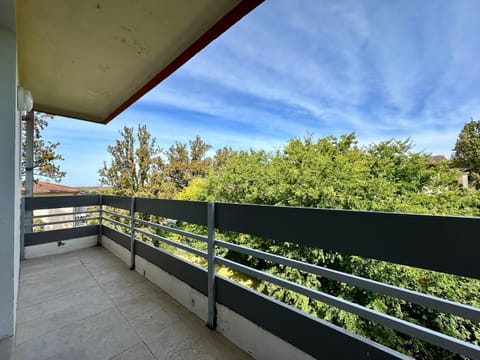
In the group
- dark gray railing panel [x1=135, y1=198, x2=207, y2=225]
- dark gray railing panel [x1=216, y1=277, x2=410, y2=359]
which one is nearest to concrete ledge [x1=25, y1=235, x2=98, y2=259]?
dark gray railing panel [x1=135, y1=198, x2=207, y2=225]

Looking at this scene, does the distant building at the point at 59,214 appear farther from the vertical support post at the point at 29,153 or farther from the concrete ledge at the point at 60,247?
the vertical support post at the point at 29,153

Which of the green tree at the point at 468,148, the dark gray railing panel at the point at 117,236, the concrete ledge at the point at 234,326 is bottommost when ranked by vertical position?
the concrete ledge at the point at 234,326

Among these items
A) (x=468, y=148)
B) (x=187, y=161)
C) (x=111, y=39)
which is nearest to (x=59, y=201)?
(x=111, y=39)

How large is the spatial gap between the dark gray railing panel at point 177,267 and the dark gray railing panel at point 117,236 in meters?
0.56

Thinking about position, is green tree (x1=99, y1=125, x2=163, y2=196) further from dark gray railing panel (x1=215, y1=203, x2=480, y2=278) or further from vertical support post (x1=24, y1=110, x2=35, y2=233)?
dark gray railing panel (x1=215, y1=203, x2=480, y2=278)

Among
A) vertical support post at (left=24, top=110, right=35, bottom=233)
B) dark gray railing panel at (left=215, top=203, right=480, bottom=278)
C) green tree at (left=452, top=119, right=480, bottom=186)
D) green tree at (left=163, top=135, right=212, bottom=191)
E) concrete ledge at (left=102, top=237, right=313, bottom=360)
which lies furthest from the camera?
green tree at (left=163, top=135, right=212, bottom=191)

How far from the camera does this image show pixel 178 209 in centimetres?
226

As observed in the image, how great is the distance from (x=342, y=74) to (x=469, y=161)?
35.7ft

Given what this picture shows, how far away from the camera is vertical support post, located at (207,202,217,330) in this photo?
1.79 metres

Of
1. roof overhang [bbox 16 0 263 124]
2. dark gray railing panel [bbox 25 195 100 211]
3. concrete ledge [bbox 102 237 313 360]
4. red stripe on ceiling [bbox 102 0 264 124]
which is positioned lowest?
concrete ledge [bbox 102 237 313 360]

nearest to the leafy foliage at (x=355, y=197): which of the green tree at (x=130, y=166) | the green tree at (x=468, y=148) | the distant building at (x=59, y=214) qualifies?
the green tree at (x=130, y=166)

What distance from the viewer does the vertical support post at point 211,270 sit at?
1791mm

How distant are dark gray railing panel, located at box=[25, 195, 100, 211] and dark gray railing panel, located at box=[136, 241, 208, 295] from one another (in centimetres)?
192

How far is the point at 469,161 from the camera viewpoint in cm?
1527
